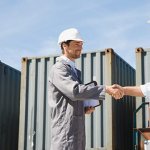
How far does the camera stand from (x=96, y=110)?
8.47m

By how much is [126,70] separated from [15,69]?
3211mm

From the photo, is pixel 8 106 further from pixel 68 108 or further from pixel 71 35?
pixel 68 108

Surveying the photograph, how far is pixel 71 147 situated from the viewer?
3.52 m

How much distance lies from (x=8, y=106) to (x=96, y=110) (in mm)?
2991

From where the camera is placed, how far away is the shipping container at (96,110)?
830 centimetres

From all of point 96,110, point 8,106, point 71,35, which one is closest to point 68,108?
point 71,35

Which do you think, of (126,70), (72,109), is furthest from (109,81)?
(72,109)

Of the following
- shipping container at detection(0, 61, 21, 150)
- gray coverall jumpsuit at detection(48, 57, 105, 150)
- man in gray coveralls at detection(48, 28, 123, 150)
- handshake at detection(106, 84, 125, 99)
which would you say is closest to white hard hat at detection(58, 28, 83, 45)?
man in gray coveralls at detection(48, 28, 123, 150)

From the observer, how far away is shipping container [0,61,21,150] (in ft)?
32.7

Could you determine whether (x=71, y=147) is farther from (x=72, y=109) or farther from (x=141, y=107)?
(x=141, y=107)

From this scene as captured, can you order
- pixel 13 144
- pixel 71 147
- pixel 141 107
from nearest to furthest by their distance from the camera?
pixel 71 147 < pixel 141 107 < pixel 13 144

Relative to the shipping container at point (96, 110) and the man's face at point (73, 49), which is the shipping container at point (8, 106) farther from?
the man's face at point (73, 49)

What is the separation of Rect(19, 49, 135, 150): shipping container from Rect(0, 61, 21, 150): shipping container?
0.88 meters

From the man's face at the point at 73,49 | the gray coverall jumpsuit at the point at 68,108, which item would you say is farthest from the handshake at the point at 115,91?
the man's face at the point at 73,49
